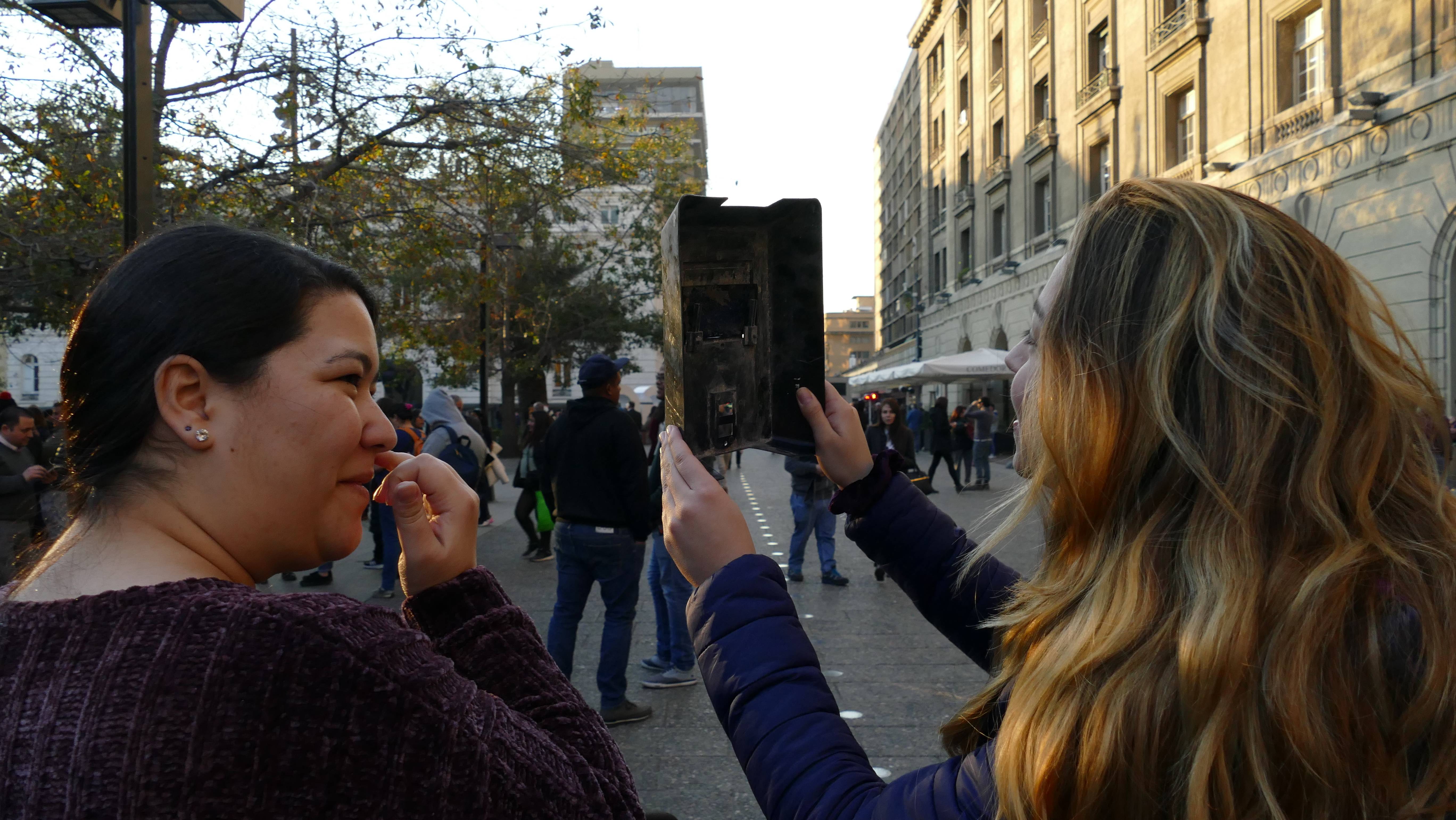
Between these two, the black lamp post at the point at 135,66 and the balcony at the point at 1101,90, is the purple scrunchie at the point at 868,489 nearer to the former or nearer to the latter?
the black lamp post at the point at 135,66

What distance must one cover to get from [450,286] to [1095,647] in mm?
11310

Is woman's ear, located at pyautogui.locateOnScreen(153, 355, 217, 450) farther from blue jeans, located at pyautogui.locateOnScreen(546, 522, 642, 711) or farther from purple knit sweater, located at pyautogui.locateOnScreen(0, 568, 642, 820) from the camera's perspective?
blue jeans, located at pyautogui.locateOnScreen(546, 522, 642, 711)

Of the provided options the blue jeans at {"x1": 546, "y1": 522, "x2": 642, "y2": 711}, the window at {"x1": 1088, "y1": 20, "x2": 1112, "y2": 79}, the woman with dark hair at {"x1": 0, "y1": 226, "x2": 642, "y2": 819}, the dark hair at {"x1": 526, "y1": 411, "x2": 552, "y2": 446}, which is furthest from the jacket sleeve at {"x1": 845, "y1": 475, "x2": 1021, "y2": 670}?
the window at {"x1": 1088, "y1": 20, "x2": 1112, "y2": 79}

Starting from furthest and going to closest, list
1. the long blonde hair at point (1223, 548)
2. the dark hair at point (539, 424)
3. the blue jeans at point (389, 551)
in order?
the dark hair at point (539, 424)
the blue jeans at point (389, 551)
the long blonde hair at point (1223, 548)

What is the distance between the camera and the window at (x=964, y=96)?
33.6 metres

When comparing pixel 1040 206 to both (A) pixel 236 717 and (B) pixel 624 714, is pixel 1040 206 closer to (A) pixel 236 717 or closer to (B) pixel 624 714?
(B) pixel 624 714

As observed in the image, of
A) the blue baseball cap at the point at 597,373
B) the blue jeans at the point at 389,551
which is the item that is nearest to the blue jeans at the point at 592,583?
the blue baseball cap at the point at 597,373

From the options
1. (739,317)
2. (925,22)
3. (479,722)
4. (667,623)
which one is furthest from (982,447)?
(925,22)

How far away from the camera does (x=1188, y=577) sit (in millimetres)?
1143

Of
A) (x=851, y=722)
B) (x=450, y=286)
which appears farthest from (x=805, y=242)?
(x=450, y=286)

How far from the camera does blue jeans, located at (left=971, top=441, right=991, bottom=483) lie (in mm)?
19047

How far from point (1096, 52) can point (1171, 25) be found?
14.6ft

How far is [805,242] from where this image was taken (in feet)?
5.38

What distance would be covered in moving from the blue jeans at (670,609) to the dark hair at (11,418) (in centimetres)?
437
